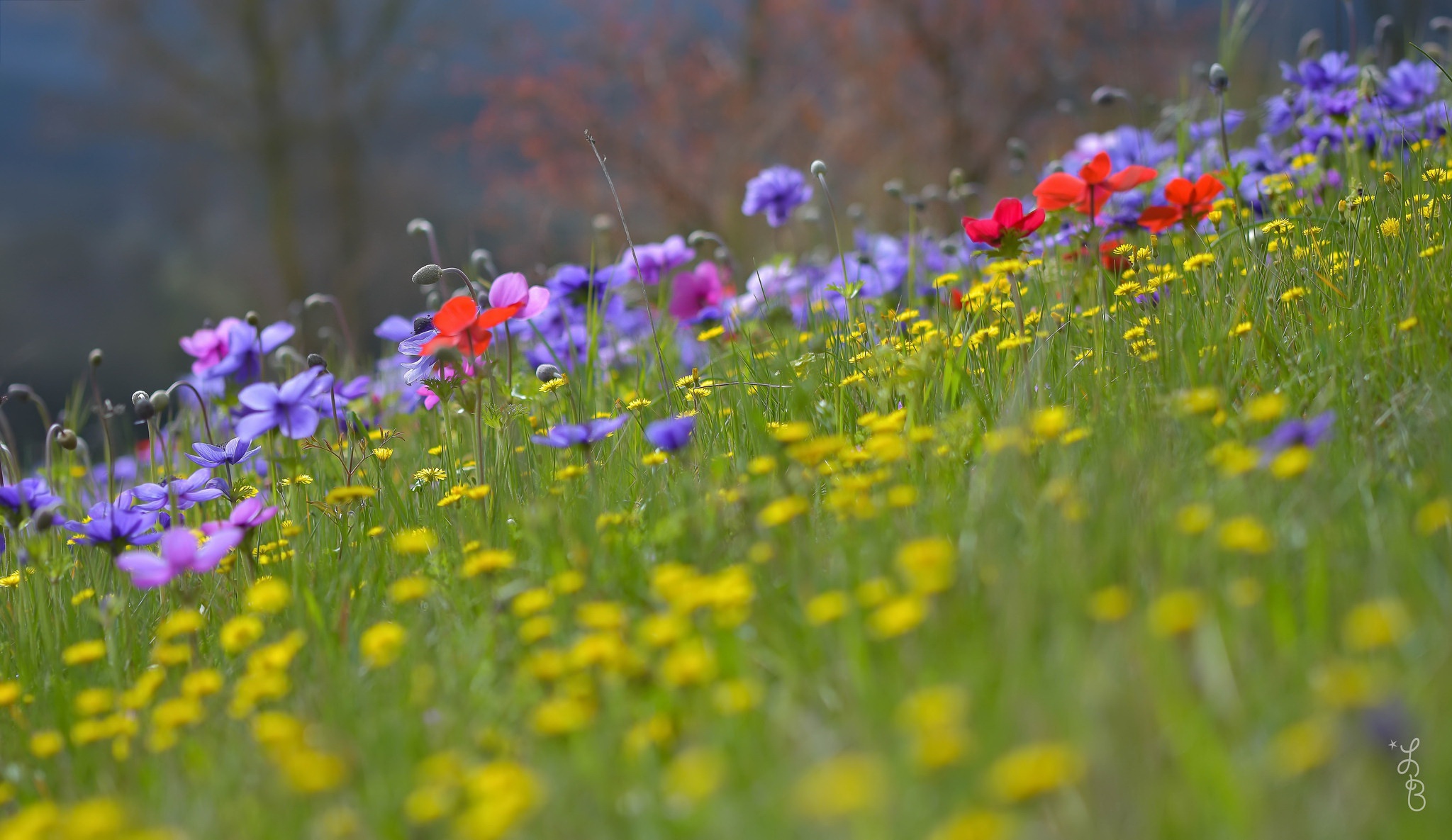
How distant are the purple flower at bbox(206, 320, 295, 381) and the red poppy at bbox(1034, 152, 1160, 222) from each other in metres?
1.78

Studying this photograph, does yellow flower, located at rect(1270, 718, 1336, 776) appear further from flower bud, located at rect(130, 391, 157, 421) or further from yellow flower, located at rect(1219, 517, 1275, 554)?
flower bud, located at rect(130, 391, 157, 421)

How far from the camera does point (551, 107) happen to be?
14.0m

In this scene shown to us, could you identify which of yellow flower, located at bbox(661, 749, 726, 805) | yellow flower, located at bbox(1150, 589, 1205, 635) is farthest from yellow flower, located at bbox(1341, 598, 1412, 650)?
yellow flower, located at bbox(661, 749, 726, 805)

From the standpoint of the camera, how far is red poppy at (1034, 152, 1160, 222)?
2.20m

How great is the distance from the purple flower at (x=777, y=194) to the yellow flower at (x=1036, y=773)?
2.49 metres

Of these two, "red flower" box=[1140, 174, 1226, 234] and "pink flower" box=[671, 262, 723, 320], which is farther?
"pink flower" box=[671, 262, 723, 320]

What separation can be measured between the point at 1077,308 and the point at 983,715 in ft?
6.42

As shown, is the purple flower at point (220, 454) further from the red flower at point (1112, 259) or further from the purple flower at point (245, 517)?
the red flower at point (1112, 259)

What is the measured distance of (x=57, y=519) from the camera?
2295 mm

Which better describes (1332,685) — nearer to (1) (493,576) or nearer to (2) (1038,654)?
(2) (1038,654)

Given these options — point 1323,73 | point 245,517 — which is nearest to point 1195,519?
point 245,517

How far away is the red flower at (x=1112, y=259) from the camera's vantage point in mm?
2621

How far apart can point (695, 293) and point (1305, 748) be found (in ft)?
8.72

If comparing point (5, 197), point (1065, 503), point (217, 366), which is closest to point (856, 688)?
point (1065, 503)
